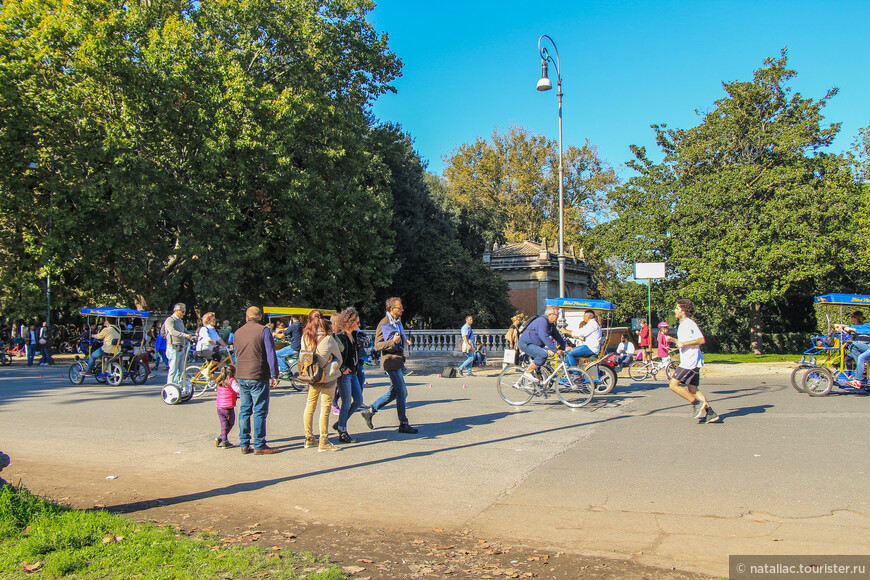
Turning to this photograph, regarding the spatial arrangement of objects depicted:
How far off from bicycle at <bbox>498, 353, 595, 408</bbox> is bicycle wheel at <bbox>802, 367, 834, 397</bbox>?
4.95 meters

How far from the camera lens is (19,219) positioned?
82.2 ft

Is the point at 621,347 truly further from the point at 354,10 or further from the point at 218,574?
the point at 354,10

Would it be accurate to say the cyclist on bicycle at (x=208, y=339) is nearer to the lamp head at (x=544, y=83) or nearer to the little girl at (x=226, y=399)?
the little girl at (x=226, y=399)

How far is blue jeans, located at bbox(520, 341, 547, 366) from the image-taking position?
11234mm

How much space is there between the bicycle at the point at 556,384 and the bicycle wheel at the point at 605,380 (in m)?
1.14

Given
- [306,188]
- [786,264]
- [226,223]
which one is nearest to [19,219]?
[226,223]

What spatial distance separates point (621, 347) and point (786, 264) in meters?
13.0

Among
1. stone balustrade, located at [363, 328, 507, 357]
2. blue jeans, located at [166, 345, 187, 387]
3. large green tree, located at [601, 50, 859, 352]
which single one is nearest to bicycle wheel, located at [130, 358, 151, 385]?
blue jeans, located at [166, 345, 187, 387]

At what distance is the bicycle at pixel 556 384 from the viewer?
11438 millimetres

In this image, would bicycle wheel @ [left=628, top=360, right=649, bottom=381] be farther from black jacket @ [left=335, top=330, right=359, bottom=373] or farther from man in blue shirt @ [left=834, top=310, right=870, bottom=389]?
black jacket @ [left=335, top=330, right=359, bottom=373]

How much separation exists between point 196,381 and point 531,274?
32140 mm

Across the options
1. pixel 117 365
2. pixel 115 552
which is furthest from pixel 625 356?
pixel 115 552

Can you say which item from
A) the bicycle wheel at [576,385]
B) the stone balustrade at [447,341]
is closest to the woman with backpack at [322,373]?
the bicycle wheel at [576,385]

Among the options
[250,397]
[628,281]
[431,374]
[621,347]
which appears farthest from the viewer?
[628,281]
